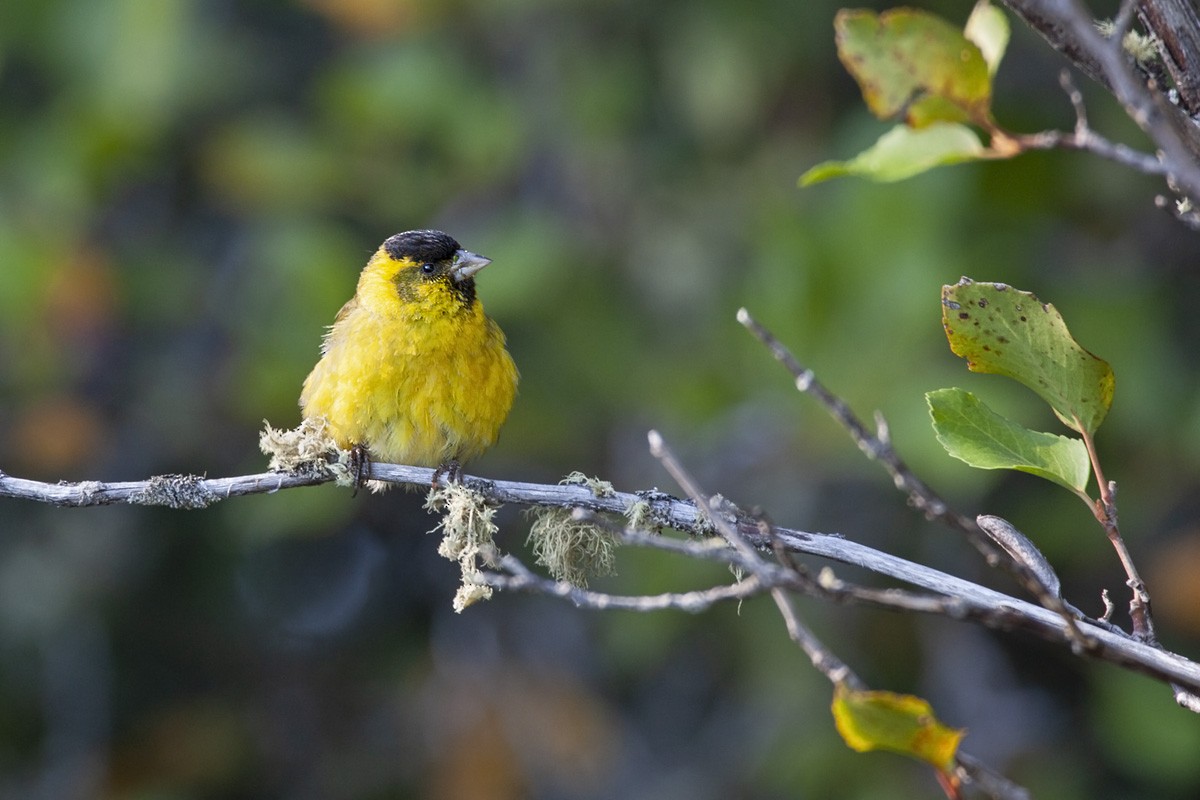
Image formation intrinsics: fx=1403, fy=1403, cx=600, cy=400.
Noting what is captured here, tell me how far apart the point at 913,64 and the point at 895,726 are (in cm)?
82

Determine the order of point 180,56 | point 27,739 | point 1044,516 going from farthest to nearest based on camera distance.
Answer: point 27,739 → point 180,56 → point 1044,516

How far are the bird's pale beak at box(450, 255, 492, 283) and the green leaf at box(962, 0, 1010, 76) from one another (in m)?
2.70

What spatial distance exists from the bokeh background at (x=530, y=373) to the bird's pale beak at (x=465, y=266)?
116 centimetres

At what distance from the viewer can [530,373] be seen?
6.38 m

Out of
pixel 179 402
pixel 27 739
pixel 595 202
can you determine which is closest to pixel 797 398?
pixel 595 202

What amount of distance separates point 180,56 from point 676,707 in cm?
374

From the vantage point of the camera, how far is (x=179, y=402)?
21.0 feet

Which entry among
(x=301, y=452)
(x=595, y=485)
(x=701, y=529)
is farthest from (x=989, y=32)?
(x=301, y=452)

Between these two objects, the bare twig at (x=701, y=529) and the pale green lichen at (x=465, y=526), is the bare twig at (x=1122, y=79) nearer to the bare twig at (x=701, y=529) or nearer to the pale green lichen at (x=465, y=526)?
the bare twig at (x=701, y=529)

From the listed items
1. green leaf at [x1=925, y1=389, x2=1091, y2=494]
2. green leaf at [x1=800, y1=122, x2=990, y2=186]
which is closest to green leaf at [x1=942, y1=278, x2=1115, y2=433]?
green leaf at [x1=925, y1=389, x2=1091, y2=494]

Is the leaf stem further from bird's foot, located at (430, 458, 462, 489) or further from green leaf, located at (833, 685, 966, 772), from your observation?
bird's foot, located at (430, 458, 462, 489)

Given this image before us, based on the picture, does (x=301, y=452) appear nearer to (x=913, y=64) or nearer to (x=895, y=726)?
(x=913, y=64)

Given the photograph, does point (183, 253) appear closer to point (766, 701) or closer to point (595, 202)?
point (595, 202)

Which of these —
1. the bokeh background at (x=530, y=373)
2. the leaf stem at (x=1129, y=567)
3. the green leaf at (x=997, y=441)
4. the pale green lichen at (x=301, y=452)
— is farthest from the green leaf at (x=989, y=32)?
the bokeh background at (x=530, y=373)
